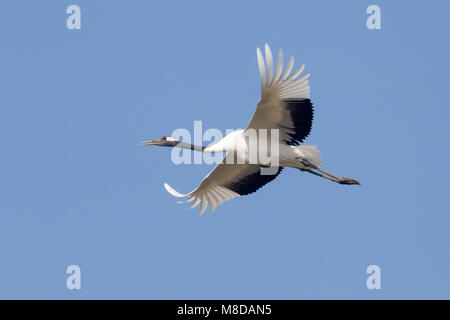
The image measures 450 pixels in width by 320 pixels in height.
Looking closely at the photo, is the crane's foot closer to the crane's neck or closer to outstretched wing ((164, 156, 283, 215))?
outstretched wing ((164, 156, 283, 215))

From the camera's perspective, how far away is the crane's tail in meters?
17.6

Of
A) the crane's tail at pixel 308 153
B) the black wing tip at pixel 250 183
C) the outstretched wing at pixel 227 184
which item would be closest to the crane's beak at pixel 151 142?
the outstretched wing at pixel 227 184

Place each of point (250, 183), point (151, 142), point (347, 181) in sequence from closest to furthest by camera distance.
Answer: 1. point (347, 181)
2. point (151, 142)
3. point (250, 183)

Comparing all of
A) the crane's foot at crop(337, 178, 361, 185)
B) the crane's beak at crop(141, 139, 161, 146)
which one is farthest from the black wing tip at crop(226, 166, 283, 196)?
the crane's beak at crop(141, 139, 161, 146)

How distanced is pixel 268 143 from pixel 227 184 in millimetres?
1889

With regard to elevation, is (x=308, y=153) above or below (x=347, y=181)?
above

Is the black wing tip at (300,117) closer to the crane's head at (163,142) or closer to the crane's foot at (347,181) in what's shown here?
the crane's foot at (347,181)

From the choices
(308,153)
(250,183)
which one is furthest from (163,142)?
(308,153)

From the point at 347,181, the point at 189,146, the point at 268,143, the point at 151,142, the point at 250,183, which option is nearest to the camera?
the point at 268,143

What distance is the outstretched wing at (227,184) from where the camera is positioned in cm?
1880

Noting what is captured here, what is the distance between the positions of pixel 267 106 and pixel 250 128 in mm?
667

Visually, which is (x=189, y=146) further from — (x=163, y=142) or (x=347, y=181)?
(x=347, y=181)

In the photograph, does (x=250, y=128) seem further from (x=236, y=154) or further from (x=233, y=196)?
(x=233, y=196)

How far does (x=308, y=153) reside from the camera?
17.6 metres
